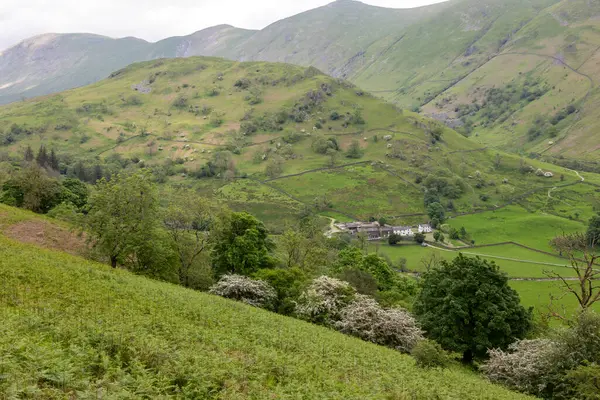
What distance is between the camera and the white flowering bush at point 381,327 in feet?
116

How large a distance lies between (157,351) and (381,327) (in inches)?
990

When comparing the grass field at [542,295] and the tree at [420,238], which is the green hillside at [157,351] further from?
the tree at [420,238]

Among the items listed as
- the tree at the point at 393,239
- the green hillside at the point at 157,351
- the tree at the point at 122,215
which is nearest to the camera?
the green hillside at the point at 157,351

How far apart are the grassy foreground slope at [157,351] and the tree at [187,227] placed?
53.4ft

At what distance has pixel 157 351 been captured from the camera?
49.1ft

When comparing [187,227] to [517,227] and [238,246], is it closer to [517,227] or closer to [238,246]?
[238,246]

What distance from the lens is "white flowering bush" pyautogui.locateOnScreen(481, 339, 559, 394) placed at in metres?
28.7

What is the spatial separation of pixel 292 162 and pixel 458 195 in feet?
265

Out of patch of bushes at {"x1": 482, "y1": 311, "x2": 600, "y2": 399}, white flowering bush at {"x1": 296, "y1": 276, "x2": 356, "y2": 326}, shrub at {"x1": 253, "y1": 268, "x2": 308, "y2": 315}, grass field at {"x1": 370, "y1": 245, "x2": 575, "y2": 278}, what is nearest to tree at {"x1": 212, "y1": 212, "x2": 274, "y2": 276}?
shrub at {"x1": 253, "y1": 268, "x2": 308, "y2": 315}

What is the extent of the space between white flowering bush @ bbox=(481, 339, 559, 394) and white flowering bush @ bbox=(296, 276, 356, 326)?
13.5 meters

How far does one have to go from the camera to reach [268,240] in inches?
2276

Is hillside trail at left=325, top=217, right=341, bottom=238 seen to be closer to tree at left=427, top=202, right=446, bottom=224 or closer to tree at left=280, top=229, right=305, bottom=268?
tree at left=427, top=202, right=446, bottom=224

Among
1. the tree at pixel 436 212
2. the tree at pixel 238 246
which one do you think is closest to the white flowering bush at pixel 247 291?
the tree at pixel 238 246

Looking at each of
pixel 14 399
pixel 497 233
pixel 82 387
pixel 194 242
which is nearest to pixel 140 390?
pixel 82 387
